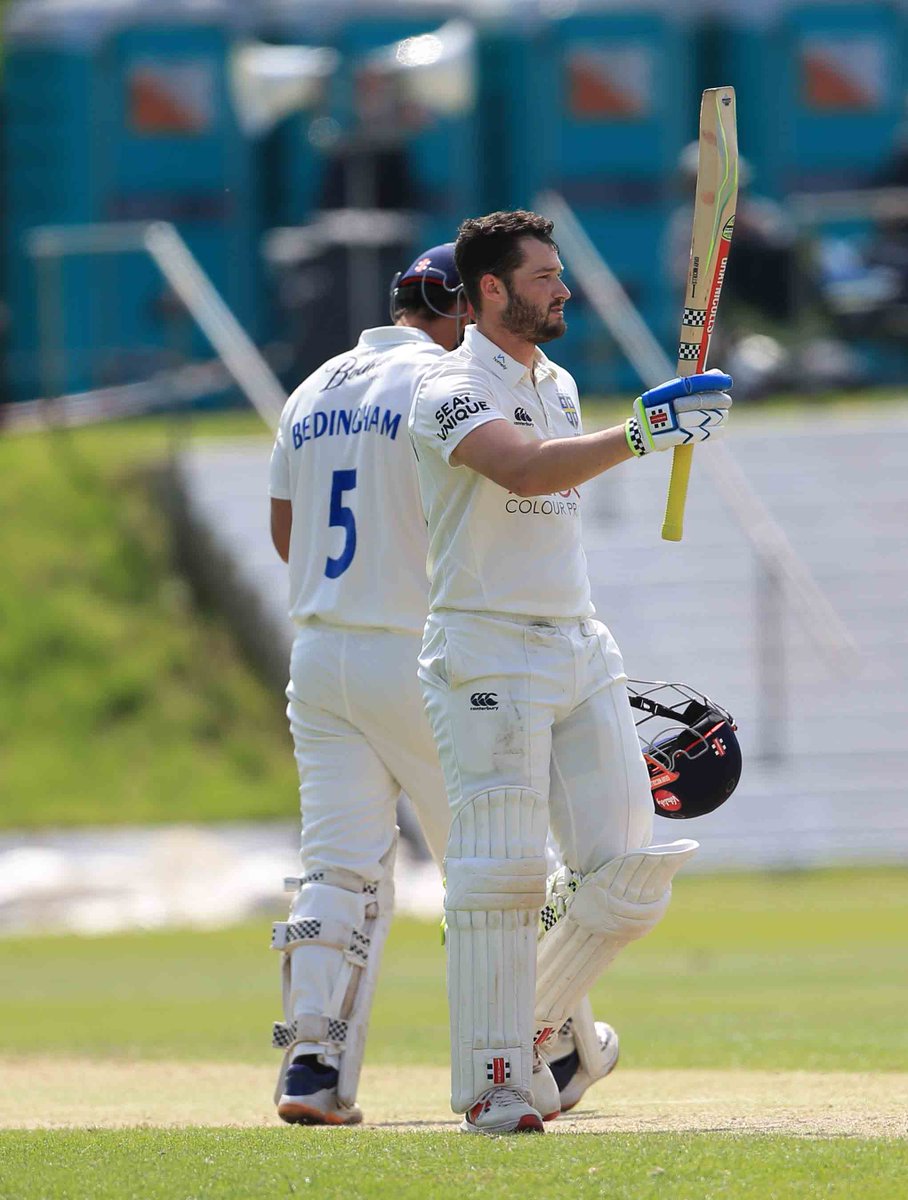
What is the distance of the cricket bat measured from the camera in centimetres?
578

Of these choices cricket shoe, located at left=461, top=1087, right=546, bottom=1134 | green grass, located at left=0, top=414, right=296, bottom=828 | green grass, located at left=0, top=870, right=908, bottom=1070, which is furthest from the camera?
green grass, located at left=0, top=414, right=296, bottom=828

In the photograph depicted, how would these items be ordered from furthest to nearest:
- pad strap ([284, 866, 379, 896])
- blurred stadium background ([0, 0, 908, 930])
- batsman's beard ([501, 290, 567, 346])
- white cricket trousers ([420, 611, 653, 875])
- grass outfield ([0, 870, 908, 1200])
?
blurred stadium background ([0, 0, 908, 930])
pad strap ([284, 866, 379, 896])
batsman's beard ([501, 290, 567, 346])
white cricket trousers ([420, 611, 653, 875])
grass outfield ([0, 870, 908, 1200])

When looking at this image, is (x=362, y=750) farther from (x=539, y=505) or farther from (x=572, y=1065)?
(x=539, y=505)

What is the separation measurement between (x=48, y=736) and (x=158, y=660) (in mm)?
1105

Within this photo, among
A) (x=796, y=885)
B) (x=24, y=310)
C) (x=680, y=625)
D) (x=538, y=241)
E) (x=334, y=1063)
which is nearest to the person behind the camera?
(x=538, y=241)

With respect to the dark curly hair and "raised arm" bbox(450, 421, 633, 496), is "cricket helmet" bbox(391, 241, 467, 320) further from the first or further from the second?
"raised arm" bbox(450, 421, 633, 496)

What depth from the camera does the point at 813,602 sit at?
17.2 m

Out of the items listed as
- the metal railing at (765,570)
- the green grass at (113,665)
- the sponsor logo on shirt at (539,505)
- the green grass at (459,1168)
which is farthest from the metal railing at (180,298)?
the green grass at (459,1168)

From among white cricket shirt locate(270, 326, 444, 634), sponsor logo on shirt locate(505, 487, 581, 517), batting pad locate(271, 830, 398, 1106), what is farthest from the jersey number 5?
sponsor logo on shirt locate(505, 487, 581, 517)

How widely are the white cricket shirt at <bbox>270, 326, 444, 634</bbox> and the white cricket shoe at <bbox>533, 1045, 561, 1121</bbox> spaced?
128 cm

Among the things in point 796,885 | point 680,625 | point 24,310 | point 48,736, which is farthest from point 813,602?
point 24,310

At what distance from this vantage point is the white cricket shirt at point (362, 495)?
265 inches

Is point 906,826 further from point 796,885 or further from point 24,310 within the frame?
point 24,310

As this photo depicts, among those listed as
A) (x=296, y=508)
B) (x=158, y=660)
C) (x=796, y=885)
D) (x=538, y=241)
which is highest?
(x=538, y=241)
